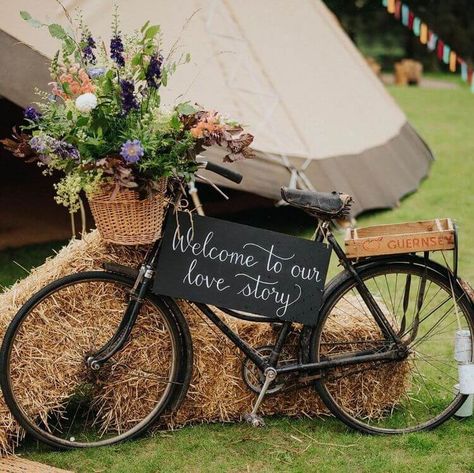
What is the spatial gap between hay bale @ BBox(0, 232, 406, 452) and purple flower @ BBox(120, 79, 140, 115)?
0.68 metres

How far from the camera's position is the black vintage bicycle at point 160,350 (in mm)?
3422

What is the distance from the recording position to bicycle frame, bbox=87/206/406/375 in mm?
3408

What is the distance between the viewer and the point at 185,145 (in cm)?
319

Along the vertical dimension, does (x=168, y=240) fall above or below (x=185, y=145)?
below

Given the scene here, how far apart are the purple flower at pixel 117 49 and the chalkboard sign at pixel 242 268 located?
673 millimetres

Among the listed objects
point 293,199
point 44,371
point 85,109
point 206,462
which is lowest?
point 206,462

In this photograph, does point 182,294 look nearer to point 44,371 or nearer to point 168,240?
point 168,240

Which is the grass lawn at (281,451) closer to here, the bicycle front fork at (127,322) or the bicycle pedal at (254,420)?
the bicycle pedal at (254,420)

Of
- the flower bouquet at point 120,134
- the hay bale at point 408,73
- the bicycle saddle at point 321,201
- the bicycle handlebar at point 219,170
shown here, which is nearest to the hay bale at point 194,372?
the flower bouquet at point 120,134

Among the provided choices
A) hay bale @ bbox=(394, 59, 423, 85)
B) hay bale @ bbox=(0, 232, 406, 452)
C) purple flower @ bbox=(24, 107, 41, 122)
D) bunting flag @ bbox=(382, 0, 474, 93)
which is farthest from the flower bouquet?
hay bale @ bbox=(394, 59, 423, 85)

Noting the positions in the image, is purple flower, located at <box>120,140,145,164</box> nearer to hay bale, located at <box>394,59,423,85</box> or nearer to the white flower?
the white flower

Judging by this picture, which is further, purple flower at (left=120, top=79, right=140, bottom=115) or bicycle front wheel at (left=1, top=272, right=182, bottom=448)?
bicycle front wheel at (left=1, top=272, right=182, bottom=448)

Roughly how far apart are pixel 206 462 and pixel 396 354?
0.95 m

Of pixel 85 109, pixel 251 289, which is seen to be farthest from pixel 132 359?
pixel 85 109
